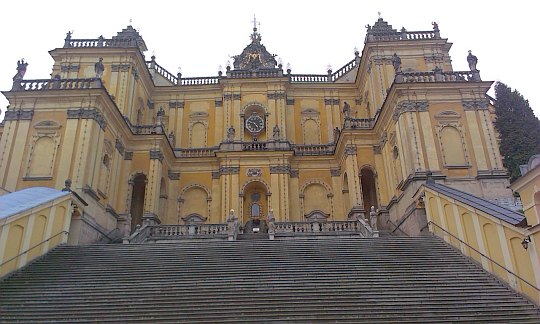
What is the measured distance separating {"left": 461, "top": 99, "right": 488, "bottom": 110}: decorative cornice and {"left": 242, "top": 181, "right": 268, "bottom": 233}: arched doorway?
14184mm

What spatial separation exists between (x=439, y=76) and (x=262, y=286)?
18.2 m

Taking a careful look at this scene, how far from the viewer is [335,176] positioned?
1253 inches

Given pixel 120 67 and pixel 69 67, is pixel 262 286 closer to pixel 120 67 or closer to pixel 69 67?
pixel 120 67

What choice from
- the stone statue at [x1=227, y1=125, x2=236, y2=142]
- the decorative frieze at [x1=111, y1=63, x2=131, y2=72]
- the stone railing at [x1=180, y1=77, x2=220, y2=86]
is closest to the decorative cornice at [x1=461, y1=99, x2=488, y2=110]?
the stone statue at [x1=227, y1=125, x2=236, y2=142]

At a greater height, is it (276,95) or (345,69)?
(345,69)

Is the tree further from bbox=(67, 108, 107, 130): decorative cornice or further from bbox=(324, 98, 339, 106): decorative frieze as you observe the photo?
bbox=(67, 108, 107, 130): decorative cornice

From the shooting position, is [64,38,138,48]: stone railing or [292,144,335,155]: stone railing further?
[292,144,335,155]: stone railing

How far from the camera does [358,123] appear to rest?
30.0 m

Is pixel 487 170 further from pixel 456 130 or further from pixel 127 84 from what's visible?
pixel 127 84

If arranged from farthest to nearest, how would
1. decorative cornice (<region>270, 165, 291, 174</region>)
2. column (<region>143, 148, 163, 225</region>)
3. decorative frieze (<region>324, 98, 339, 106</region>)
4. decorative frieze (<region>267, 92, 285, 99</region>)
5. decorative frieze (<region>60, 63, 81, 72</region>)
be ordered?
1. decorative frieze (<region>324, 98, 339, 106</region>)
2. decorative frieze (<region>267, 92, 285, 99</region>)
3. decorative frieze (<region>60, 63, 81, 72</region>)
4. decorative cornice (<region>270, 165, 291, 174</region>)
5. column (<region>143, 148, 163, 225</region>)

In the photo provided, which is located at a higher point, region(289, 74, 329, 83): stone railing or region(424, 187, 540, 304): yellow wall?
region(289, 74, 329, 83): stone railing

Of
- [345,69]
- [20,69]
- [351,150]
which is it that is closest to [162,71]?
[20,69]

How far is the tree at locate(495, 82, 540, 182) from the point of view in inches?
1203

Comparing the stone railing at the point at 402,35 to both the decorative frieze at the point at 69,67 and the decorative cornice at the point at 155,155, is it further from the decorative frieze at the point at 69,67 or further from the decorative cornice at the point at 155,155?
the decorative frieze at the point at 69,67
